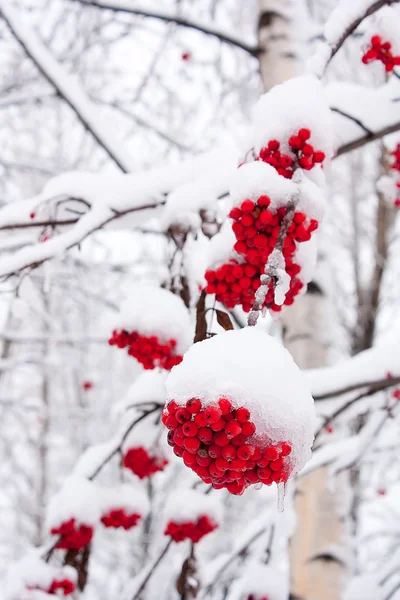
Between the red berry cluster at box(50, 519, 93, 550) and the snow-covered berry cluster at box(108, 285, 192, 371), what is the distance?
0.90 meters

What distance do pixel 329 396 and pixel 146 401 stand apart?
2.49 ft

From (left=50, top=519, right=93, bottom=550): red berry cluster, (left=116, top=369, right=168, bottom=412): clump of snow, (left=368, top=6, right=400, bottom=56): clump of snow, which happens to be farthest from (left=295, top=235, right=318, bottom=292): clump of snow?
(left=50, top=519, right=93, bottom=550): red berry cluster

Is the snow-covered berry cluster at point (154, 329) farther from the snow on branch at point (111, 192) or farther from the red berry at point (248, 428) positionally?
the red berry at point (248, 428)

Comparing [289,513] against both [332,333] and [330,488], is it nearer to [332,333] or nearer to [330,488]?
[330,488]

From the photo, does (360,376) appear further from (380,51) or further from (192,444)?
(192,444)

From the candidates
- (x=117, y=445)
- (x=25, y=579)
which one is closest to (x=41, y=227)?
(x=117, y=445)

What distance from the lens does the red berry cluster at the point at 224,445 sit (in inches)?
29.6

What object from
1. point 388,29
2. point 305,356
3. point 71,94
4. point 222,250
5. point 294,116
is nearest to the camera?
point 294,116

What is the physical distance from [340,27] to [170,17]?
1969 millimetres

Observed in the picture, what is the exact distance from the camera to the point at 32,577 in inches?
79.4

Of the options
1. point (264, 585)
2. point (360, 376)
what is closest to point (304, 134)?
point (360, 376)

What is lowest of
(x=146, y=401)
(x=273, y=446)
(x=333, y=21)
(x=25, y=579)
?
(x=25, y=579)

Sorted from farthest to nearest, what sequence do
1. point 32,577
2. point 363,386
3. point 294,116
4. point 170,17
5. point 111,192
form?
point 170,17
point 32,577
point 363,386
point 111,192
point 294,116

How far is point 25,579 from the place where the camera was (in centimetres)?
201
